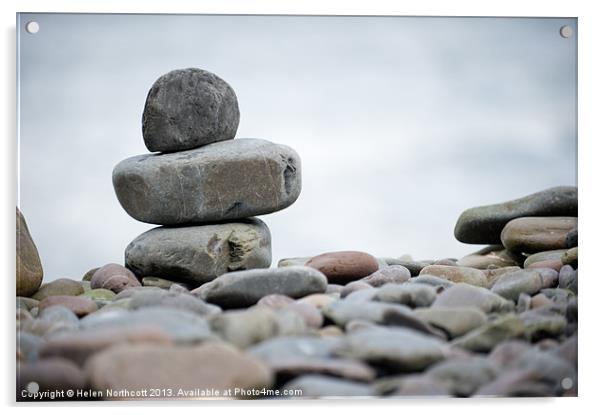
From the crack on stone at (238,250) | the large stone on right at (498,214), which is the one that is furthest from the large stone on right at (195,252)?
the large stone on right at (498,214)

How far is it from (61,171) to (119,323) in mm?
936

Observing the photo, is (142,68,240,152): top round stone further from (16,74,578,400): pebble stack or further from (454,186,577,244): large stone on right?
(454,186,577,244): large stone on right

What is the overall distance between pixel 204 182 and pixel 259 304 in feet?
2.97

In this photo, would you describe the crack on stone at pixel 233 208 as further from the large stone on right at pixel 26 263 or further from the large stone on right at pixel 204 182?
the large stone on right at pixel 26 263

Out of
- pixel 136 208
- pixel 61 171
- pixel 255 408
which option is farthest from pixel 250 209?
pixel 255 408

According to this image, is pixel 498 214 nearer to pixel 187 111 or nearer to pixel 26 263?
pixel 187 111

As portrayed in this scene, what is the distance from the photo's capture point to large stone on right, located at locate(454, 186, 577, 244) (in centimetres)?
378

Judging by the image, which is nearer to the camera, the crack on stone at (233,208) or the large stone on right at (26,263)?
the large stone on right at (26,263)

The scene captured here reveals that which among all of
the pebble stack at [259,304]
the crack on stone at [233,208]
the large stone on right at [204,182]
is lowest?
the pebble stack at [259,304]

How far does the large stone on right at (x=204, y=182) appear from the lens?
12.2 feet

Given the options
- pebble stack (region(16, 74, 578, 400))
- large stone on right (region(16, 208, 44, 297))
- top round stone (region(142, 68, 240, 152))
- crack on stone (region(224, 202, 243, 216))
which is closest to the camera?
pebble stack (region(16, 74, 578, 400))

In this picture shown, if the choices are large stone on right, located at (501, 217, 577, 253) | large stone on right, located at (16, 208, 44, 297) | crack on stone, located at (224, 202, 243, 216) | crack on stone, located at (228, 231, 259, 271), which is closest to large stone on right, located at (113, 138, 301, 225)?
crack on stone, located at (224, 202, 243, 216)

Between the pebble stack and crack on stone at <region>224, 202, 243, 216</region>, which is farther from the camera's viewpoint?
crack on stone at <region>224, 202, 243, 216</region>

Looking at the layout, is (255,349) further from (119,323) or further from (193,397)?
(119,323)
